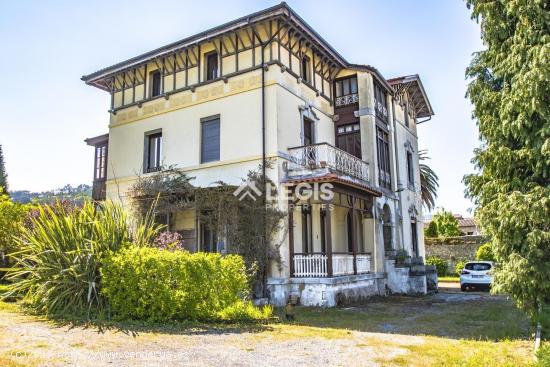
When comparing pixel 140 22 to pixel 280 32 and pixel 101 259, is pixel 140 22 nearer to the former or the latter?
pixel 101 259

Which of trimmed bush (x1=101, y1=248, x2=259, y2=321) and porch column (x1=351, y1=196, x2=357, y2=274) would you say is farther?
porch column (x1=351, y1=196, x2=357, y2=274)

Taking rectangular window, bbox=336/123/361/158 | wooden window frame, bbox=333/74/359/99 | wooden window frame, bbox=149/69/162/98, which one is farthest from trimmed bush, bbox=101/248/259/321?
wooden window frame, bbox=333/74/359/99

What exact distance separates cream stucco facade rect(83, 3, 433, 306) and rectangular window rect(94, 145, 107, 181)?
147 millimetres

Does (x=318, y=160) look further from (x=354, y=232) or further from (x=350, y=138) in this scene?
(x=350, y=138)

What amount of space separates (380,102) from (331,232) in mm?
6659

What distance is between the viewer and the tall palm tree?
32.6 m

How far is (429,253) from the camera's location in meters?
32.0

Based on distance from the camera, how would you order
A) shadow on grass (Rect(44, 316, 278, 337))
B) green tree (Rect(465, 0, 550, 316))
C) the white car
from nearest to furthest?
green tree (Rect(465, 0, 550, 316)) → shadow on grass (Rect(44, 316, 278, 337)) → the white car

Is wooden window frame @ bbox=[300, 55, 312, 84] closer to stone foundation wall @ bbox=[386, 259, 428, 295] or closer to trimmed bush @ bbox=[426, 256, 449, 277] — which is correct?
stone foundation wall @ bbox=[386, 259, 428, 295]

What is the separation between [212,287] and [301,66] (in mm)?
10161

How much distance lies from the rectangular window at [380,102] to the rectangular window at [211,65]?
6797 mm

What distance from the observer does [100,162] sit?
2050 cm

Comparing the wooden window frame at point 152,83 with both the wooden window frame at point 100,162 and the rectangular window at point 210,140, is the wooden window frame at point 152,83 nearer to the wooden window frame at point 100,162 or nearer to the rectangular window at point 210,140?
the rectangular window at point 210,140

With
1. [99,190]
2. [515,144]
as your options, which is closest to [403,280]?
[515,144]
